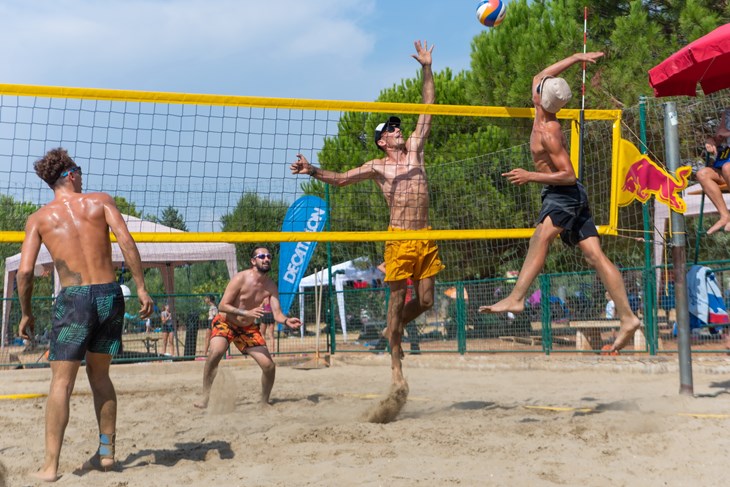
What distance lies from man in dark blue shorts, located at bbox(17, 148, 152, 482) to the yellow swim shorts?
2581 mm

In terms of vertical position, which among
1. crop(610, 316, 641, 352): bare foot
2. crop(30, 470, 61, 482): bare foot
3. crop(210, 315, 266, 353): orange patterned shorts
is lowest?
crop(30, 470, 61, 482): bare foot

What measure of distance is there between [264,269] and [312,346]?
6.24 m

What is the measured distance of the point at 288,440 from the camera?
16.3 ft

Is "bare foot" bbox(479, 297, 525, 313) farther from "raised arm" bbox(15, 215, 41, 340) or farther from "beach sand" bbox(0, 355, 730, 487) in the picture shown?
"raised arm" bbox(15, 215, 41, 340)

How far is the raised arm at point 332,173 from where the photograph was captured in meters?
6.10

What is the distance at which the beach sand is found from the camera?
3975mm

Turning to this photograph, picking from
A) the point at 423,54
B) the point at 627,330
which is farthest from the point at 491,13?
the point at 627,330

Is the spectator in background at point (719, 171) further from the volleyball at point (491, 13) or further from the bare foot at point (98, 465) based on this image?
the bare foot at point (98, 465)

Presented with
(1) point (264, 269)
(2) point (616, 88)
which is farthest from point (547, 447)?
(2) point (616, 88)

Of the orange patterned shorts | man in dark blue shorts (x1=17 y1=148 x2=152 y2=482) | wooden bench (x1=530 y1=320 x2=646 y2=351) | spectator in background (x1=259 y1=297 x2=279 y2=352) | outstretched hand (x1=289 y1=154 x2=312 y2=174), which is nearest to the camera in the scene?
man in dark blue shorts (x1=17 y1=148 x2=152 y2=482)

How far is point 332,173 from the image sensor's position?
633cm

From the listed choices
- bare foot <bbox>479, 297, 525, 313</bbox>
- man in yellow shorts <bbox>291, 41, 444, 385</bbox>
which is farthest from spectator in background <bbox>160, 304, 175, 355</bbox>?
bare foot <bbox>479, 297, 525, 313</bbox>

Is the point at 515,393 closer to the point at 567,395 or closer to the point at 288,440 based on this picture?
the point at 567,395

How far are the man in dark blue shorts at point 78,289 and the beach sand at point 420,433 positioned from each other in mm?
367
